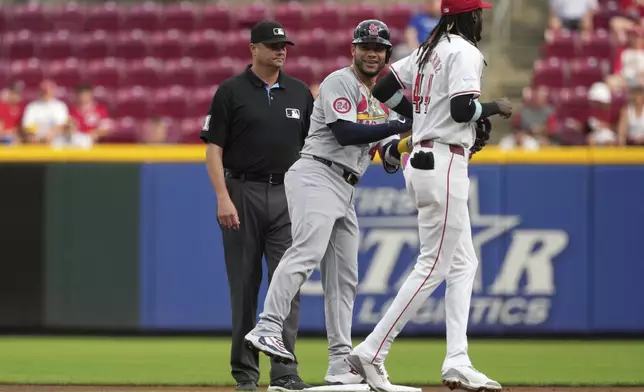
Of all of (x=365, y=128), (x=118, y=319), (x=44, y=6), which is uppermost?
(x=44, y=6)

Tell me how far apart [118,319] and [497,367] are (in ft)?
11.1

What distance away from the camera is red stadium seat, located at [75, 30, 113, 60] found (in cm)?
1513

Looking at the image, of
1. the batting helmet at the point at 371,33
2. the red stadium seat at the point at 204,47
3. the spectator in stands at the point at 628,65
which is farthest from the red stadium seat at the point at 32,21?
the batting helmet at the point at 371,33

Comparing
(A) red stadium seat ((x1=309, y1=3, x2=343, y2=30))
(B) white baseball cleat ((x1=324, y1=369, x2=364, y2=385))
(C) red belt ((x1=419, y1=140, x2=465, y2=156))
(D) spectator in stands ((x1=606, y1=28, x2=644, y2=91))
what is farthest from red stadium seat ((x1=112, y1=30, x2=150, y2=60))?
(C) red belt ((x1=419, y1=140, x2=465, y2=156))

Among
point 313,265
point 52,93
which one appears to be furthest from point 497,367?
point 52,93

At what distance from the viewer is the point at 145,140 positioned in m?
12.6

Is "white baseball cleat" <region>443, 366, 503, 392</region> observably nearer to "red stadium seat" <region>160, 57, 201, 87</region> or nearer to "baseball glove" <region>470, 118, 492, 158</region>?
"baseball glove" <region>470, 118, 492, 158</region>

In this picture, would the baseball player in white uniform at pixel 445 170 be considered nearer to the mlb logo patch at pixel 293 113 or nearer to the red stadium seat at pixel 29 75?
the mlb logo patch at pixel 293 113

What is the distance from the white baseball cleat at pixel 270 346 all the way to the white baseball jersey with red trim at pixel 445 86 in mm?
1163

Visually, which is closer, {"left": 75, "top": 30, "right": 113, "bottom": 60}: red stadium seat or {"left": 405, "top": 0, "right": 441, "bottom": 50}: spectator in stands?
{"left": 405, "top": 0, "right": 441, "bottom": 50}: spectator in stands

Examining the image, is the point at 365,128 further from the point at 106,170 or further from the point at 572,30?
the point at 572,30

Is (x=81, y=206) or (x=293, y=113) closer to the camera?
(x=293, y=113)

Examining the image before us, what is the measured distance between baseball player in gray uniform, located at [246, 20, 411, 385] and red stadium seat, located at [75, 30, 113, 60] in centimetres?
940

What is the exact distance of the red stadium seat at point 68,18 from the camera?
15.8m
